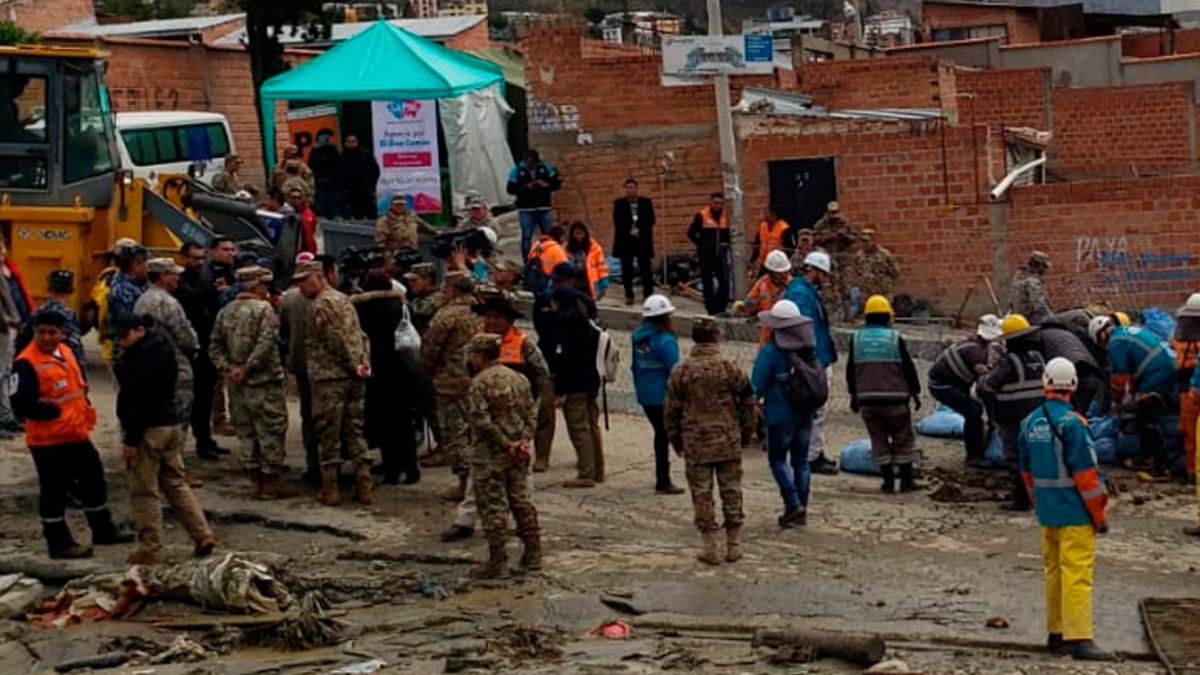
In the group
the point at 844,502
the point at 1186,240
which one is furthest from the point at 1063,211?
the point at 844,502

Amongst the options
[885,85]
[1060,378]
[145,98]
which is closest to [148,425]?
[1060,378]

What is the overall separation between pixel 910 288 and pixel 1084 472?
1270 cm

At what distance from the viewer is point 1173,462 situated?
15.5m

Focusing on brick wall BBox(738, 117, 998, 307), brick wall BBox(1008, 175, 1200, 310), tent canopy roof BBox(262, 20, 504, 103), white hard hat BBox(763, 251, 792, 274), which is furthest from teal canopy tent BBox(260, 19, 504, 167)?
white hard hat BBox(763, 251, 792, 274)

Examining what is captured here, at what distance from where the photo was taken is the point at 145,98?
33.5 meters

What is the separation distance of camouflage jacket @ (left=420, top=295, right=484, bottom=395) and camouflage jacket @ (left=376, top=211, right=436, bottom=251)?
5.45 m

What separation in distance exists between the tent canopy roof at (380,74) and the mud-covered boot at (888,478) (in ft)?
32.0

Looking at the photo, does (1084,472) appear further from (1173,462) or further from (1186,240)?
(1186,240)

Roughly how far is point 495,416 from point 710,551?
5.48 ft

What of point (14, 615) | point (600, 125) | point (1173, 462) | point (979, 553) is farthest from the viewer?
point (600, 125)

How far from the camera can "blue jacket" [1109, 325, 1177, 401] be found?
1538cm

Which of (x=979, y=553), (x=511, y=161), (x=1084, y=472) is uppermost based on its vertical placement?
(x=511, y=161)

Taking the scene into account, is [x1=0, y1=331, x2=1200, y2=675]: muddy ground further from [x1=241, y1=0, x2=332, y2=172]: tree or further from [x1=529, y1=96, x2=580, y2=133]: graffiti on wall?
[x1=241, y1=0, x2=332, y2=172]: tree

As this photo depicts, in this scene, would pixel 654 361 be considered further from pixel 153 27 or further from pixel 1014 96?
pixel 153 27
